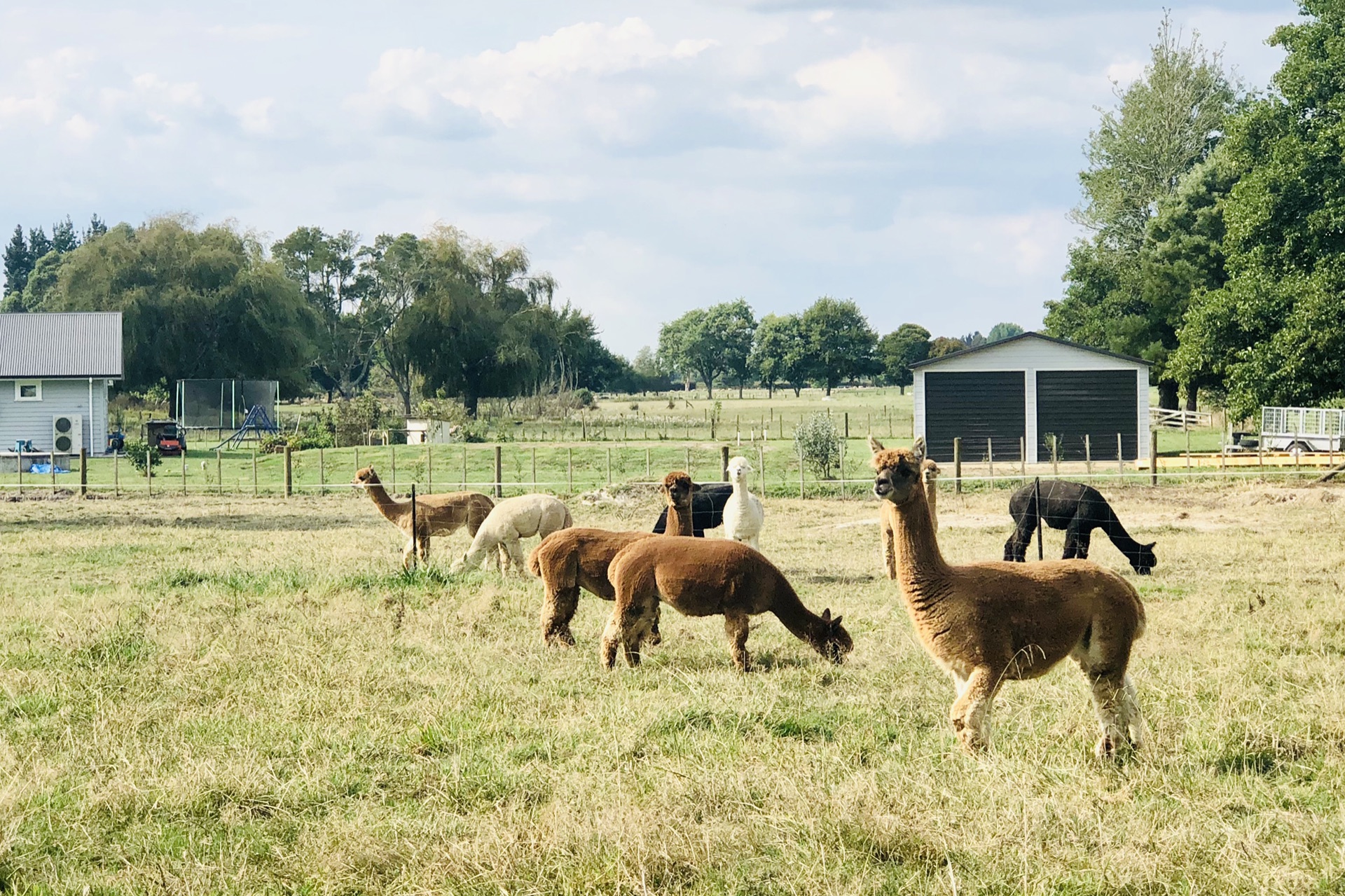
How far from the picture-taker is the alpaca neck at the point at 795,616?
9.44m

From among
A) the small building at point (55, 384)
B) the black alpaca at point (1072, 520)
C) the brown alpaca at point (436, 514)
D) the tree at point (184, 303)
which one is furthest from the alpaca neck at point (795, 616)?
the tree at point (184, 303)

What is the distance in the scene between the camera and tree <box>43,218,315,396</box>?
182 feet

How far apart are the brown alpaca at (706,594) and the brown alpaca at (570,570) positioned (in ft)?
1.76

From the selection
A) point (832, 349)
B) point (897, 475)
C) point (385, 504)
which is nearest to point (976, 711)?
point (897, 475)

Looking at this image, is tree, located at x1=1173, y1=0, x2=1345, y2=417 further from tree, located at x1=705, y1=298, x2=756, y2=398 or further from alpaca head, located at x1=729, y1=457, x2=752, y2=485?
tree, located at x1=705, y1=298, x2=756, y2=398

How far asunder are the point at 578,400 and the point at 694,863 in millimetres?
63846

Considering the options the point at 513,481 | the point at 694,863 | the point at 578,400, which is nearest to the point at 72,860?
the point at 694,863

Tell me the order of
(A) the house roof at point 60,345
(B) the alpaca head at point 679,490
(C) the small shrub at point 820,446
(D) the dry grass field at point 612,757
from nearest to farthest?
(D) the dry grass field at point 612,757 < (B) the alpaca head at point 679,490 < (C) the small shrub at point 820,446 < (A) the house roof at point 60,345

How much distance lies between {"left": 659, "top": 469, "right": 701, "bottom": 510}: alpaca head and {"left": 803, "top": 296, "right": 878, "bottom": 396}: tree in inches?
3695

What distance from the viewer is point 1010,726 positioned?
7508mm

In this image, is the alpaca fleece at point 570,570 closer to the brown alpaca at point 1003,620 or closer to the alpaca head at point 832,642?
the alpaca head at point 832,642

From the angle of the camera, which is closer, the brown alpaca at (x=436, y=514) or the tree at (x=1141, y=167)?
the brown alpaca at (x=436, y=514)

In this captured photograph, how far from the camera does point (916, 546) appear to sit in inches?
276

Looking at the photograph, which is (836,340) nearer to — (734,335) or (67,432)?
(734,335)
